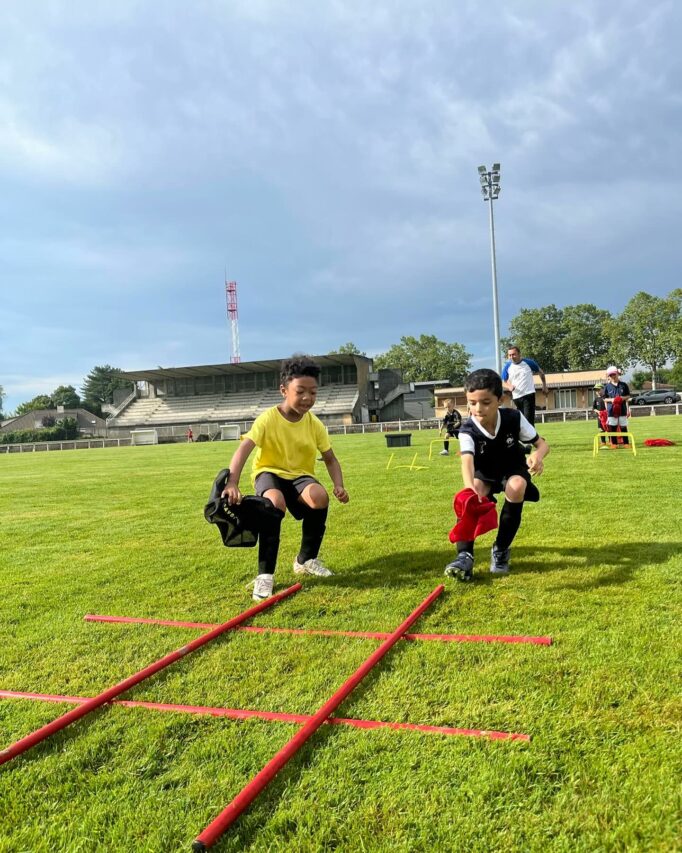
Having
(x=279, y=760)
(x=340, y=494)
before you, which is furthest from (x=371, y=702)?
(x=340, y=494)

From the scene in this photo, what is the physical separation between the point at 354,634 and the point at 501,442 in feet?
6.57

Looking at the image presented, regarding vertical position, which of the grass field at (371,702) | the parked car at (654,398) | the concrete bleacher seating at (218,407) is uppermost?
the concrete bleacher seating at (218,407)

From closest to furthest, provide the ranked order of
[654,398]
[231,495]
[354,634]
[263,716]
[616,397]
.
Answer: [263,716] < [354,634] < [231,495] < [616,397] < [654,398]

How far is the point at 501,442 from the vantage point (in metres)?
4.50

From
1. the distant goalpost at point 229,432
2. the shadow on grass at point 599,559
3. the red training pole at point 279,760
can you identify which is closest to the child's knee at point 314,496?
the shadow on grass at point 599,559

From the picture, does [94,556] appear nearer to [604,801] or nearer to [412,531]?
[412,531]

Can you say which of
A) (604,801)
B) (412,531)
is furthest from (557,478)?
(604,801)

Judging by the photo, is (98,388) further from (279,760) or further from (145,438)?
(279,760)

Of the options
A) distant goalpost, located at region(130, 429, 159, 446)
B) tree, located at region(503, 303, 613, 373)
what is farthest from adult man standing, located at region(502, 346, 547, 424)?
tree, located at region(503, 303, 613, 373)

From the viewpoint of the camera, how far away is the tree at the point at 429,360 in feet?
290

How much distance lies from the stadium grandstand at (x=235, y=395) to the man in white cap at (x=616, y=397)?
4163cm

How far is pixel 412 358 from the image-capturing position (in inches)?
3573

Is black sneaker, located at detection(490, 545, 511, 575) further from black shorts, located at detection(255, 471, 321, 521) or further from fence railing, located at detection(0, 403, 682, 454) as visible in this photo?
fence railing, located at detection(0, 403, 682, 454)

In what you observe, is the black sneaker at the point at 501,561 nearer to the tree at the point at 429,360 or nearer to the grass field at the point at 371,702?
the grass field at the point at 371,702
